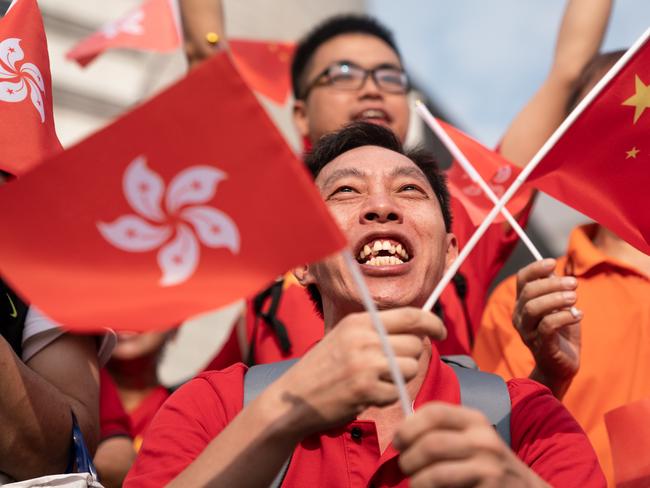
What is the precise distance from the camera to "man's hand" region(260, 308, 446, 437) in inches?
84.4

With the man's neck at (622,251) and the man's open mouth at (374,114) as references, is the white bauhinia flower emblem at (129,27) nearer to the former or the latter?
the man's open mouth at (374,114)

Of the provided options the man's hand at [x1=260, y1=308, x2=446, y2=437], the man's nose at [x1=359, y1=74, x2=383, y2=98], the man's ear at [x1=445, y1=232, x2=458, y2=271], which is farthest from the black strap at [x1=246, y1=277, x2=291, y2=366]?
the man's hand at [x1=260, y1=308, x2=446, y2=437]

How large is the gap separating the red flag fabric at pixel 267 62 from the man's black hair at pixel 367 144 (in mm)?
2458

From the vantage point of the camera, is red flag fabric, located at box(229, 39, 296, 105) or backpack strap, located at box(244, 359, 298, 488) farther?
red flag fabric, located at box(229, 39, 296, 105)

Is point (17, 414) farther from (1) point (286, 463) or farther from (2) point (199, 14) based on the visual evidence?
(2) point (199, 14)

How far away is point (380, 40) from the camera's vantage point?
4.93 m

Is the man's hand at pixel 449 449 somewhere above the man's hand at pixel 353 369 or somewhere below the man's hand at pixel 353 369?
below

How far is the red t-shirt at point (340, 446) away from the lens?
8.06 ft

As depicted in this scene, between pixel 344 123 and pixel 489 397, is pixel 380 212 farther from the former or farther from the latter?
pixel 344 123

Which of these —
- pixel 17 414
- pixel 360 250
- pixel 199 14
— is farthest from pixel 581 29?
pixel 17 414

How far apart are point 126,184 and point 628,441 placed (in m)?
1.46

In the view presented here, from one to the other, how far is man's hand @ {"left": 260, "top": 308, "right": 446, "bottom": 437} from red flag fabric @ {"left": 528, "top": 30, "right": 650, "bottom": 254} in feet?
3.54

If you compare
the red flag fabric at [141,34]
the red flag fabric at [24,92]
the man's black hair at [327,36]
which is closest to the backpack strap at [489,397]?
the red flag fabric at [24,92]

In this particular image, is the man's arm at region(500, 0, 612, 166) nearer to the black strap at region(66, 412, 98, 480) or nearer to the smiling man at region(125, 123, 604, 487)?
the smiling man at region(125, 123, 604, 487)
